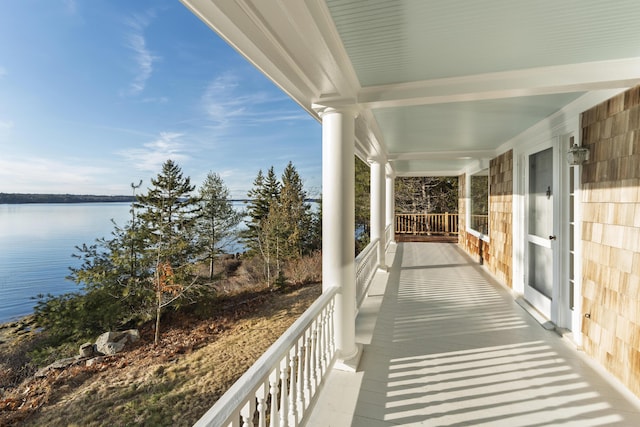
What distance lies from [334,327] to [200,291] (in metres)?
11.7

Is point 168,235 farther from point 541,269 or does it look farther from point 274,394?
point 541,269

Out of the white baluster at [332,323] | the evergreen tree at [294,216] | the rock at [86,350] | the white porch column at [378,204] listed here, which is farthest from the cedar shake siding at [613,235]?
the evergreen tree at [294,216]

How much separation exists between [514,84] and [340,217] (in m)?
1.63

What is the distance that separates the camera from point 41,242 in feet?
33.5

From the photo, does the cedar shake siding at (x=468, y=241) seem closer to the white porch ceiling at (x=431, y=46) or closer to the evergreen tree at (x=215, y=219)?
the white porch ceiling at (x=431, y=46)

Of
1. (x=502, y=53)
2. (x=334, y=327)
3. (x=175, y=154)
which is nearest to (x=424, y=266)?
(x=334, y=327)

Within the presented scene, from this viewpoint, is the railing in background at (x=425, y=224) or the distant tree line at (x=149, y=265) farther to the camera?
the railing in background at (x=425, y=224)

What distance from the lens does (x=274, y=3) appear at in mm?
1250

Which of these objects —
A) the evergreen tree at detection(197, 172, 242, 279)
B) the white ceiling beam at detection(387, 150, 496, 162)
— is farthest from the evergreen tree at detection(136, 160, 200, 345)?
the white ceiling beam at detection(387, 150, 496, 162)

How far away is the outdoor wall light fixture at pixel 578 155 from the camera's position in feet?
8.69

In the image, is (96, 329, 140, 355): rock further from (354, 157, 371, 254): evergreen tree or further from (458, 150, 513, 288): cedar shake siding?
(458, 150, 513, 288): cedar shake siding

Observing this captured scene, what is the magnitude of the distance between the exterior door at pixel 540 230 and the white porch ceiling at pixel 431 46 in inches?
42.2

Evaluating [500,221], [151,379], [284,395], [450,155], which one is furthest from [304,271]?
[284,395]

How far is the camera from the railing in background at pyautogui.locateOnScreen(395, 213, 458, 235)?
1288 centimetres
